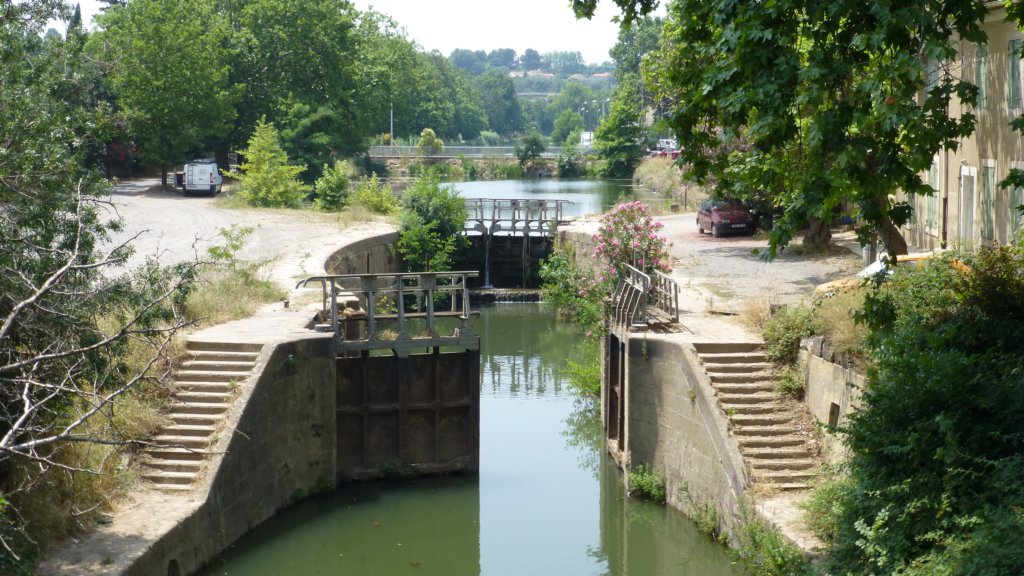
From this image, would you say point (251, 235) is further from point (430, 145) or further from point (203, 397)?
point (430, 145)

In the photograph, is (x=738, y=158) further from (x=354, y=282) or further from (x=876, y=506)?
(x=354, y=282)

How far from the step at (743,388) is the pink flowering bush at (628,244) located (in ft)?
18.5

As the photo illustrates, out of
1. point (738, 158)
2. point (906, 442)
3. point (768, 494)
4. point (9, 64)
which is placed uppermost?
point (9, 64)

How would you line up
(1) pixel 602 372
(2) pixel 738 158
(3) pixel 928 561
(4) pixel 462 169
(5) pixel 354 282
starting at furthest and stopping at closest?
(4) pixel 462 169
(5) pixel 354 282
(1) pixel 602 372
(2) pixel 738 158
(3) pixel 928 561

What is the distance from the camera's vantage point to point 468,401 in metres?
20.4

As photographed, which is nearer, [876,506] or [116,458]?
[876,506]

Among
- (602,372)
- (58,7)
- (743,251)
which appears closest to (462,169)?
(743,251)

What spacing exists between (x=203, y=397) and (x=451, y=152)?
82260 millimetres

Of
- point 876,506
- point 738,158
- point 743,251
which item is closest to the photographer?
point 876,506

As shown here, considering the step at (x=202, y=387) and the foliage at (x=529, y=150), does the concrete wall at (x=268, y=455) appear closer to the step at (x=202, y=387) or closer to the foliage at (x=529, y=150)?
the step at (x=202, y=387)

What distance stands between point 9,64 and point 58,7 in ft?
4.07

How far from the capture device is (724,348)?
18484 millimetres

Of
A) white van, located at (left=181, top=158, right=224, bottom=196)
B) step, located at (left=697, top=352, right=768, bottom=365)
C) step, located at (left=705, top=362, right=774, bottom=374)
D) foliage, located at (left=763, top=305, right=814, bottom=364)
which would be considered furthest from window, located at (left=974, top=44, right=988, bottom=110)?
white van, located at (left=181, top=158, right=224, bottom=196)

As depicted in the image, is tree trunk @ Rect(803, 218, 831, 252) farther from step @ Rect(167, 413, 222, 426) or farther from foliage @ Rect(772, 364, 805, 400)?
step @ Rect(167, 413, 222, 426)
